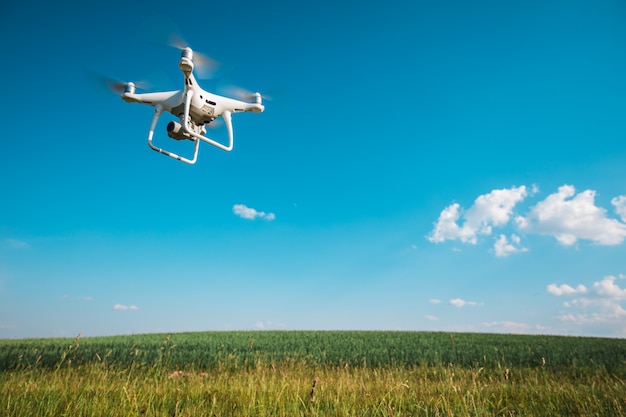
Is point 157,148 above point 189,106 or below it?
below

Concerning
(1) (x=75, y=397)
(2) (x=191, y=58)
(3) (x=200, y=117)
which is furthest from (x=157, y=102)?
(1) (x=75, y=397)

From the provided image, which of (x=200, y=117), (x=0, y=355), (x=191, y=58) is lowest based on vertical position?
(x=0, y=355)

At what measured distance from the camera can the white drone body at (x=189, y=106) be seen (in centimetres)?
709

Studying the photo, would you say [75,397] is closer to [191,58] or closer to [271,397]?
[271,397]

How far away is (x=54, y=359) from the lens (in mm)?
12898

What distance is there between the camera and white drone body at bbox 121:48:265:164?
709 centimetres

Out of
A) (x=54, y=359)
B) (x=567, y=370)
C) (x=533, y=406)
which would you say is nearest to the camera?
(x=533, y=406)

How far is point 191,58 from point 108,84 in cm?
235

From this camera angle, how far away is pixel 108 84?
26.0ft

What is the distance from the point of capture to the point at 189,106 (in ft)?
24.2

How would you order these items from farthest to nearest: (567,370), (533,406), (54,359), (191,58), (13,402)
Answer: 1. (54,359)
2. (567,370)
3. (191,58)
4. (533,406)
5. (13,402)

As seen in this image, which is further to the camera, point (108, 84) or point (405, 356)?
point (405, 356)

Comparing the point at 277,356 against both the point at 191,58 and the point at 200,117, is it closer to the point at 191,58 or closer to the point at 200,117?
the point at 200,117

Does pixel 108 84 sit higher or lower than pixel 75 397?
higher
